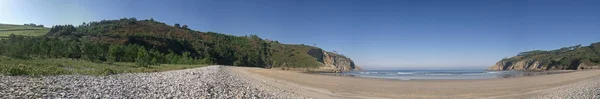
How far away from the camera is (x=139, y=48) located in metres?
92.2

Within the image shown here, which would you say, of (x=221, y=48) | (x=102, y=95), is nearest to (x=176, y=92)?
(x=102, y=95)

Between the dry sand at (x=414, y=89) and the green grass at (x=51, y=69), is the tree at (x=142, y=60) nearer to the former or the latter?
the green grass at (x=51, y=69)

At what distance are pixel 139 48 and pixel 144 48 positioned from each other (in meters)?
4.87

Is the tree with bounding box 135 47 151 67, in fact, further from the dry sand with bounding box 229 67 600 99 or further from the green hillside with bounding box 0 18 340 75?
the dry sand with bounding box 229 67 600 99

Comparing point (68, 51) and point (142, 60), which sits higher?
point (68, 51)

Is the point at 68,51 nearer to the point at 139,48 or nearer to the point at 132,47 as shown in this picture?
the point at 132,47

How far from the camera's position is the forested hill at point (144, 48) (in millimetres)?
69125

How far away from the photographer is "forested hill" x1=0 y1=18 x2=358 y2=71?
227 ft

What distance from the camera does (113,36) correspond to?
4739 inches

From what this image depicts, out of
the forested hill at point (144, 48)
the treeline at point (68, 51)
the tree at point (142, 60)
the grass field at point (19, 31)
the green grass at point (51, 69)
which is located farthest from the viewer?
the grass field at point (19, 31)

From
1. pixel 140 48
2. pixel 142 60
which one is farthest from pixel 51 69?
pixel 140 48

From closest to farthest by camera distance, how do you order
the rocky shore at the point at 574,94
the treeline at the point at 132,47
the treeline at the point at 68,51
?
the rocky shore at the point at 574,94 < the treeline at the point at 68,51 < the treeline at the point at 132,47

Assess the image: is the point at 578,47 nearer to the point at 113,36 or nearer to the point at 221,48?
the point at 221,48

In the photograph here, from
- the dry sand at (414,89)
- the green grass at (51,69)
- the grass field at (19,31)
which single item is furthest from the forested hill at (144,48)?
the dry sand at (414,89)
